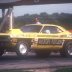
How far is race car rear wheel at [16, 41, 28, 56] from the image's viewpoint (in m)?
18.3

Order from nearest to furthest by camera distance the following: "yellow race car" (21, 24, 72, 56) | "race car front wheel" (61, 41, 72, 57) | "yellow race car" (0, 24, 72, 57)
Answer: "yellow race car" (0, 24, 72, 57), "yellow race car" (21, 24, 72, 56), "race car front wheel" (61, 41, 72, 57)

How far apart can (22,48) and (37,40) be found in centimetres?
84

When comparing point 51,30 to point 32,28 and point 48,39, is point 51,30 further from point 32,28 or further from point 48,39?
point 32,28

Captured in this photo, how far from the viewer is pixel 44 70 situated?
13.5 meters

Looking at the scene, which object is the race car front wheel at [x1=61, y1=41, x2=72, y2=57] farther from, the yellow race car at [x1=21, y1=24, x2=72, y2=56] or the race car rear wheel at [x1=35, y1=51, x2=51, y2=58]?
the race car rear wheel at [x1=35, y1=51, x2=51, y2=58]

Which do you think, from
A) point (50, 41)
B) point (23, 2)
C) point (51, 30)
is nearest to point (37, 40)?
point (50, 41)

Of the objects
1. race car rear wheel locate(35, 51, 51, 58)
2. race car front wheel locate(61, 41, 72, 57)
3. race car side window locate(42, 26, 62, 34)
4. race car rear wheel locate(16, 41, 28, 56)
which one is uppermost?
race car side window locate(42, 26, 62, 34)

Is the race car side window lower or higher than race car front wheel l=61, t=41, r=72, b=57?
higher

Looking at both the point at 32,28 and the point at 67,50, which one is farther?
the point at 32,28

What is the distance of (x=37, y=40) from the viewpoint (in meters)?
18.8

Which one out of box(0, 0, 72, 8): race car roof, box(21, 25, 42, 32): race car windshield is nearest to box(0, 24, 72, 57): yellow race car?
box(21, 25, 42, 32): race car windshield

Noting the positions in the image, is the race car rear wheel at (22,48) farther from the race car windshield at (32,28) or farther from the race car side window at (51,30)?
the race car side window at (51,30)

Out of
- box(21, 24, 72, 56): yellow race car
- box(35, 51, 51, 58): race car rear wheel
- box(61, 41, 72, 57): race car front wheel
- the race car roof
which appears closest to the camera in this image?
box(21, 24, 72, 56): yellow race car

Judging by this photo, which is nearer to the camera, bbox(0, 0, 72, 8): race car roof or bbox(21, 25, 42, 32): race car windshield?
bbox(21, 25, 42, 32): race car windshield
